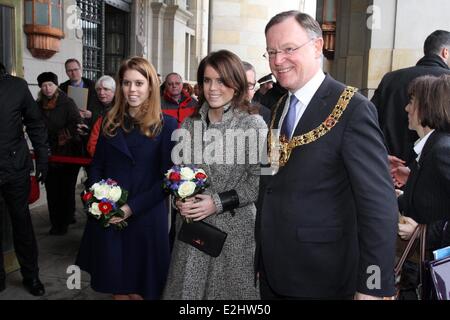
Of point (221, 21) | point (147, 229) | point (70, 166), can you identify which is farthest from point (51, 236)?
point (221, 21)

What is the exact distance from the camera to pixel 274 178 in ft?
7.16

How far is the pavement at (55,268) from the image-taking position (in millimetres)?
4562

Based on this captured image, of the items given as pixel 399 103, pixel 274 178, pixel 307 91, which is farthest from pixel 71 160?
pixel 307 91

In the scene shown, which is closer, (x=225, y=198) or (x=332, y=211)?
(x=332, y=211)

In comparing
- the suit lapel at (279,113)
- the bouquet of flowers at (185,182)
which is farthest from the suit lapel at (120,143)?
the suit lapel at (279,113)

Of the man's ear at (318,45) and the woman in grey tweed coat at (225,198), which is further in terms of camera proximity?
the woman in grey tweed coat at (225,198)

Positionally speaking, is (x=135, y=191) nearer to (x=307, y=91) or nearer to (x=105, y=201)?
(x=105, y=201)

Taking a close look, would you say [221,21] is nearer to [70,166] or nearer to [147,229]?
[70,166]

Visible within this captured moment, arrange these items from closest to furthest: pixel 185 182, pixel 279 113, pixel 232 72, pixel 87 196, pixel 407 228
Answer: pixel 279 113 < pixel 407 228 < pixel 185 182 < pixel 232 72 < pixel 87 196

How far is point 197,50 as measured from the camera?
1956 centimetres

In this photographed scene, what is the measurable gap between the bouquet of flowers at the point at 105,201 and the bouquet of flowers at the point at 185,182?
38cm

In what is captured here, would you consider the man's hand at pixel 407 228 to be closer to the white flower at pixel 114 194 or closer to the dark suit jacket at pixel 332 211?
the dark suit jacket at pixel 332 211

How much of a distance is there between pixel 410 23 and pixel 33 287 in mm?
5089

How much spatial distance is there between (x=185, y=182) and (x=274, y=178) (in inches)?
28.4
